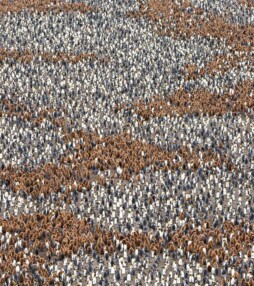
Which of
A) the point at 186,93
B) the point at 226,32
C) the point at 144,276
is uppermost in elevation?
the point at 226,32

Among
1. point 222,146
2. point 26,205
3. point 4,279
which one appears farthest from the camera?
point 222,146

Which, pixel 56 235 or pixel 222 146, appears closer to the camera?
pixel 56 235

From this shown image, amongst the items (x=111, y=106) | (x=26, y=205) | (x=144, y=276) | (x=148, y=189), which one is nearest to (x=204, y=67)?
(x=111, y=106)

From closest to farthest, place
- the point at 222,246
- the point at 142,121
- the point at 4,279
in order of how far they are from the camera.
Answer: the point at 4,279 → the point at 222,246 → the point at 142,121

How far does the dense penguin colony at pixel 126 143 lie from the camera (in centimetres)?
2488

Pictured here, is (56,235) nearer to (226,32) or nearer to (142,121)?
(142,121)

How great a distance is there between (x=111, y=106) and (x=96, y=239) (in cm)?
1367

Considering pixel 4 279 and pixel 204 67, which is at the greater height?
pixel 204 67

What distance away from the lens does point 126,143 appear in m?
34.0

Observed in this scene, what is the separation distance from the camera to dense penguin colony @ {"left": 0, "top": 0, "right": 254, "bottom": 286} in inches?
979

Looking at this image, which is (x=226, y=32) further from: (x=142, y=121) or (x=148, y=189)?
(x=148, y=189)

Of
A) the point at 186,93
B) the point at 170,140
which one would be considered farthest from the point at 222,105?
the point at 170,140

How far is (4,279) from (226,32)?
31.0 metres

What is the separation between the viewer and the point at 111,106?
127 ft
